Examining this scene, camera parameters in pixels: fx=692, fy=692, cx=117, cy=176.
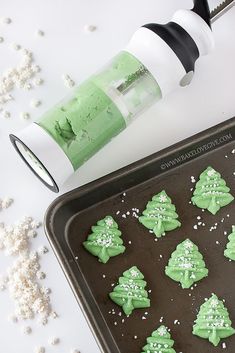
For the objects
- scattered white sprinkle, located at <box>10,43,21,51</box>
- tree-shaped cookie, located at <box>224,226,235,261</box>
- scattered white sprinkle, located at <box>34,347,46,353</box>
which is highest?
scattered white sprinkle, located at <box>10,43,21,51</box>

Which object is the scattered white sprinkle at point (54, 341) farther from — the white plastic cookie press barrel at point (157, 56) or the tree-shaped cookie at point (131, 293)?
the white plastic cookie press barrel at point (157, 56)

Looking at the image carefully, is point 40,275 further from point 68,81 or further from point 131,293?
point 68,81

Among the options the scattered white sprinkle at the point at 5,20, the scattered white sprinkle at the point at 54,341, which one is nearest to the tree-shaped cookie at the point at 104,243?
the scattered white sprinkle at the point at 54,341

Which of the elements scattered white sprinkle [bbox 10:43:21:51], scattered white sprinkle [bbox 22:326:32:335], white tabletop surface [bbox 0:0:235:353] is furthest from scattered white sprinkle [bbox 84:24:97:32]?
scattered white sprinkle [bbox 22:326:32:335]

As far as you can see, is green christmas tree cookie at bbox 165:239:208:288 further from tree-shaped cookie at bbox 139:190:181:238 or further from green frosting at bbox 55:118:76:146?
green frosting at bbox 55:118:76:146

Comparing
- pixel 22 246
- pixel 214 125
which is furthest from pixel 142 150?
pixel 22 246

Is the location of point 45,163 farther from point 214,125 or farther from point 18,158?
point 214,125

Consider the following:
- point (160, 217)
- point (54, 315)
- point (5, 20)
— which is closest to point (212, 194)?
point (160, 217)
